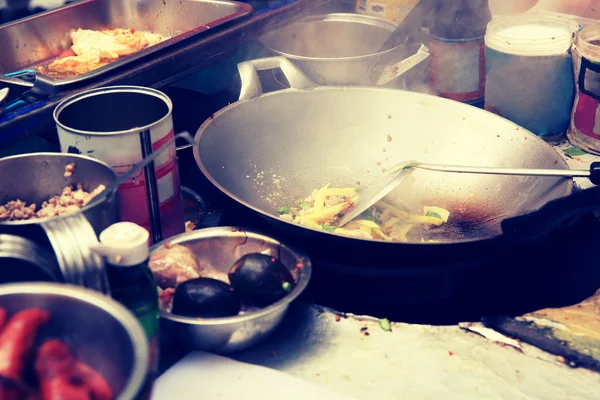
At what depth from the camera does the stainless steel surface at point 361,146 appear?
1995 millimetres

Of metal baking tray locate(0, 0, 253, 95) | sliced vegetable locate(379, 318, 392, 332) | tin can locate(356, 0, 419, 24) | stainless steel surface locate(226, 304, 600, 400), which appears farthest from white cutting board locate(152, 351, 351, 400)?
tin can locate(356, 0, 419, 24)

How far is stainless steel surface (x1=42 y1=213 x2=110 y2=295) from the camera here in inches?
44.2

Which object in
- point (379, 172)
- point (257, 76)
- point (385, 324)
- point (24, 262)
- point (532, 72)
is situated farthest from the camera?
point (532, 72)

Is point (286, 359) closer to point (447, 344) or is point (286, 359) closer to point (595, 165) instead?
point (447, 344)

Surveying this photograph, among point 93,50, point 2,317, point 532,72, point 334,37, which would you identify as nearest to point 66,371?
point 2,317

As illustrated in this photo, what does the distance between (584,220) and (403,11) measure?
1403 mm

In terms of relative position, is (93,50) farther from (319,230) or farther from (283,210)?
(319,230)

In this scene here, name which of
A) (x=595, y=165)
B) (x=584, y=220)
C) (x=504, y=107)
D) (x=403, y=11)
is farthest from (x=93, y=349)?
(x=403, y=11)

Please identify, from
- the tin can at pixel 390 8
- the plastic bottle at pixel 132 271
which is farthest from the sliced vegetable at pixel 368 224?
the tin can at pixel 390 8

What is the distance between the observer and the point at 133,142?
57.9 inches

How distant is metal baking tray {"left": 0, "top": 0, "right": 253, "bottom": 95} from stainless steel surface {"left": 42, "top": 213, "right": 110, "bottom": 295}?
33.3 inches

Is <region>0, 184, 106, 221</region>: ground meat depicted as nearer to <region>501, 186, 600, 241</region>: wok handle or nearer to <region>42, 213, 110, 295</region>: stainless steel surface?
<region>42, 213, 110, 295</region>: stainless steel surface

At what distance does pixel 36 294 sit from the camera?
985 mm

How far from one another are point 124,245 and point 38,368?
298mm
